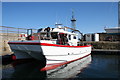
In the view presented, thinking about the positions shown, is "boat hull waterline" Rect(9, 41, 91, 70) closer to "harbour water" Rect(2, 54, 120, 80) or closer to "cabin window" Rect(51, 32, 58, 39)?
"harbour water" Rect(2, 54, 120, 80)

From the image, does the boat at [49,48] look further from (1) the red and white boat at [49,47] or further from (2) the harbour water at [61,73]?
(2) the harbour water at [61,73]

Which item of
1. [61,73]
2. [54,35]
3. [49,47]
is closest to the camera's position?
[61,73]

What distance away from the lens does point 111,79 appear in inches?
312

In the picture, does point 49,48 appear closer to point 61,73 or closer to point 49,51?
point 49,51

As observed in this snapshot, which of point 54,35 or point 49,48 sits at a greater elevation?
point 54,35

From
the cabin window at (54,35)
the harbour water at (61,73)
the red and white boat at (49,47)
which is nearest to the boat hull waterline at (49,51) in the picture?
the red and white boat at (49,47)

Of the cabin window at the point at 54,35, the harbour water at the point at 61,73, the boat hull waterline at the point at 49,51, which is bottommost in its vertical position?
the harbour water at the point at 61,73

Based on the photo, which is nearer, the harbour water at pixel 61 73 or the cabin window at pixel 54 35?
the harbour water at pixel 61 73

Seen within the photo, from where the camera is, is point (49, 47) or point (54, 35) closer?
point (49, 47)

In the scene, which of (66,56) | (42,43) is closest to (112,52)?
(66,56)

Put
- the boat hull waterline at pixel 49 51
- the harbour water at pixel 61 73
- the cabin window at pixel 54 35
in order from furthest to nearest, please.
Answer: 1. the cabin window at pixel 54 35
2. the boat hull waterline at pixel 49 51
3. the harbour water at pixel 61 73

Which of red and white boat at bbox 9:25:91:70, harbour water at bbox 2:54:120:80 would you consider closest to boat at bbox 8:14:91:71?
red and white boat at bbox 9:25:91:70

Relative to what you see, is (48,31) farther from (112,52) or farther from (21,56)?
(112,52)

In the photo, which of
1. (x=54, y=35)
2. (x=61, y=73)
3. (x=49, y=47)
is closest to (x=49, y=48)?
(x=49, y=47)
